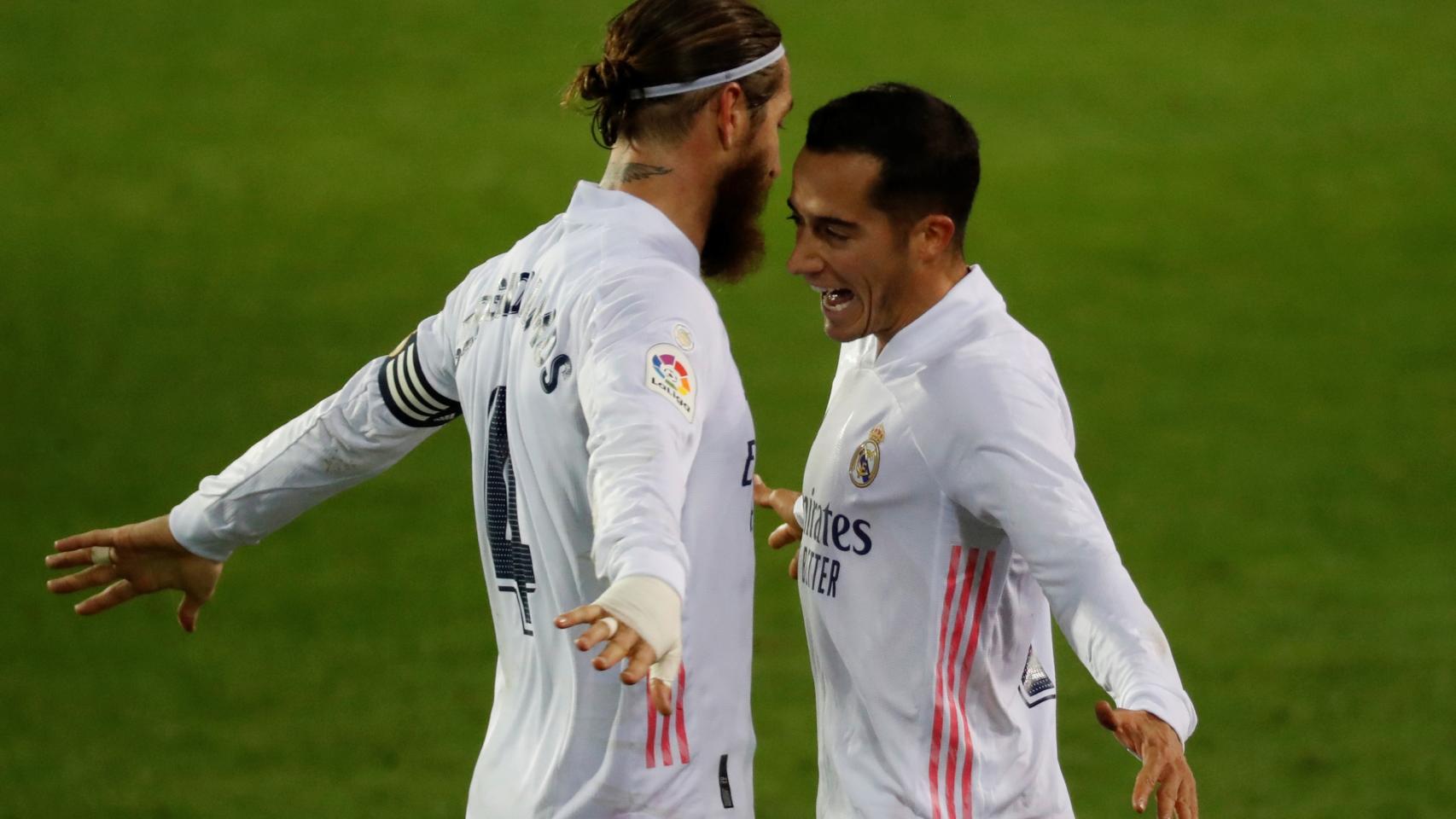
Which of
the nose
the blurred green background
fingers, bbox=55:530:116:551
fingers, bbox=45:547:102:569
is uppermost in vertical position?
the nose

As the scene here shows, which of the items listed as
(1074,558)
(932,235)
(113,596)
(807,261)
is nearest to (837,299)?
(807,261)

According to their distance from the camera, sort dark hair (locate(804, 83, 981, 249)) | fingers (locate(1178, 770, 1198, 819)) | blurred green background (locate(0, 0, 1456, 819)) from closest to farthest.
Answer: fingers (locate(1178, 770, 1198, 819)) → dark hair (locate(804, 83, 981, 249)) → blurred green background (locate(0, 0, 1456, 819))

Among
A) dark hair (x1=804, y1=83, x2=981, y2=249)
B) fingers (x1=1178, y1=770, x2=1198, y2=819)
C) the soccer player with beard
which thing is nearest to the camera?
fingers (x1=1178, y1=770, x2=1198, y2=819)

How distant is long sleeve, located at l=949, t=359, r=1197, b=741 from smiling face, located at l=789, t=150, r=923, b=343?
0.37 meters

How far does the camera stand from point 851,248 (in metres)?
3.74

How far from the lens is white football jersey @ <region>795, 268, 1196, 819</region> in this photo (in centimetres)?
347

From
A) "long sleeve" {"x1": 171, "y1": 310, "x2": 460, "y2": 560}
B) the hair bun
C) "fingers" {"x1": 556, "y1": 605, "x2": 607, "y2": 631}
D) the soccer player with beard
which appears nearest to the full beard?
the soccer player with beard

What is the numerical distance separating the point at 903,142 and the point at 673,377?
78 centimetres

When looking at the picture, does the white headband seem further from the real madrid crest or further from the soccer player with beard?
the real madrid crest

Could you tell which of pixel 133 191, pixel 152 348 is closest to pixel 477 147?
pixel 133 191

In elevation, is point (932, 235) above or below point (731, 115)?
below

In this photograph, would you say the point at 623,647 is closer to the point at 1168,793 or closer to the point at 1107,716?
the point at 1107,716

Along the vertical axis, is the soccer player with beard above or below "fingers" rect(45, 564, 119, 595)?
above

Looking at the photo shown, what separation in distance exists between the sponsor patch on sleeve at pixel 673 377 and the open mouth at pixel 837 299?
2.03 feet
